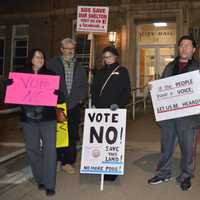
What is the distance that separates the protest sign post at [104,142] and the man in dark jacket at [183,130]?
0.55 metres

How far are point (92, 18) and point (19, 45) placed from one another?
564 inches

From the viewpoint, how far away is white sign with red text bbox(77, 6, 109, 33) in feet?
26.2

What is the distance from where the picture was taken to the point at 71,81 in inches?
231

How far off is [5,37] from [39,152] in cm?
1768

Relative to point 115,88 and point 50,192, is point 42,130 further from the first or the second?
point 115,88

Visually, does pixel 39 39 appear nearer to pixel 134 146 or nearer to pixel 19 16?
pixel 19 16

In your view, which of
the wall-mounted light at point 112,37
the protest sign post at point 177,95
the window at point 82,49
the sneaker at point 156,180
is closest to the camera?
the protest sign post at point 177,95

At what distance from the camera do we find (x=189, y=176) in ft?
17.2

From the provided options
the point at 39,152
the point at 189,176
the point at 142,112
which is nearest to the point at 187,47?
the point at 189,176

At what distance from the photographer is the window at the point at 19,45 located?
70.3ft

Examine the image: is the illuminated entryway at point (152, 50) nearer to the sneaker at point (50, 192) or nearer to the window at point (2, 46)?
the window at point (2, 46)

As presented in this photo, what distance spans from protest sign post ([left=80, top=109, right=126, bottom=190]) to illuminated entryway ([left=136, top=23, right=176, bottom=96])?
14.3 meters

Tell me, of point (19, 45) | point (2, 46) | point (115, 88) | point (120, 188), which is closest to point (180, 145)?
point (120, 188)

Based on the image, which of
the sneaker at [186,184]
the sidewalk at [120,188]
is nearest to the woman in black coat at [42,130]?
the sidewalk at [120,188]
